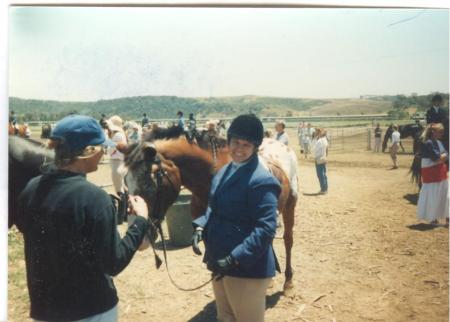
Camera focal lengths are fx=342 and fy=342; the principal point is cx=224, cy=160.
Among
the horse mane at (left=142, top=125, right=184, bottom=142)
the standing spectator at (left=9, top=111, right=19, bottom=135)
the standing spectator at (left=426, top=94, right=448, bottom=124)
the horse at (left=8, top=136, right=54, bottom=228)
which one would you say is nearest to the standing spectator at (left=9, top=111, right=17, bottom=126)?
the standing spectator at (left=9, top=111, right=19, bottom=135)

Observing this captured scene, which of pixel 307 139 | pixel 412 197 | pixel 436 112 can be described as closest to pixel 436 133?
pixel 436 112

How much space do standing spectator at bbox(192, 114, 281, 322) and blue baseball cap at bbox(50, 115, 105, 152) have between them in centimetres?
109

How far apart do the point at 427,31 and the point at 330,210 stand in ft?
15.2

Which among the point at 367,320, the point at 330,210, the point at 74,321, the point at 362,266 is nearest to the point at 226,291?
the point at 74,321

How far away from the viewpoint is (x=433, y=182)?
21.4ft

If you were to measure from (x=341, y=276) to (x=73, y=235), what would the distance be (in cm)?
409

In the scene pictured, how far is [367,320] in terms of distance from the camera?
3934 millimetres

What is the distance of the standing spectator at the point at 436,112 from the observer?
5.03 metres

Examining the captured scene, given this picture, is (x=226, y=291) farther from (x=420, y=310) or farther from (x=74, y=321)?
(x=420, y=310)

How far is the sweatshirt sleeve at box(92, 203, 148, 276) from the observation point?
181 centimetres

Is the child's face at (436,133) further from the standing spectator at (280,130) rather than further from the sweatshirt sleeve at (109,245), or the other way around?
the sweatshirt sleeve at (109,245)

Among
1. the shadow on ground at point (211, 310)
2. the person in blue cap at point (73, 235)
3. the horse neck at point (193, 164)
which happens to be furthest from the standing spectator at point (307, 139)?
the person in blue cap at point (73, 235)

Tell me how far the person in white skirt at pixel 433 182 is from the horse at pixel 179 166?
3.49 metres

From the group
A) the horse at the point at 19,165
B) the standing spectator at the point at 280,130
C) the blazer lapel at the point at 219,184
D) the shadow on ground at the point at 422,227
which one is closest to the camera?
the blazer lapel at the point at 219,184
